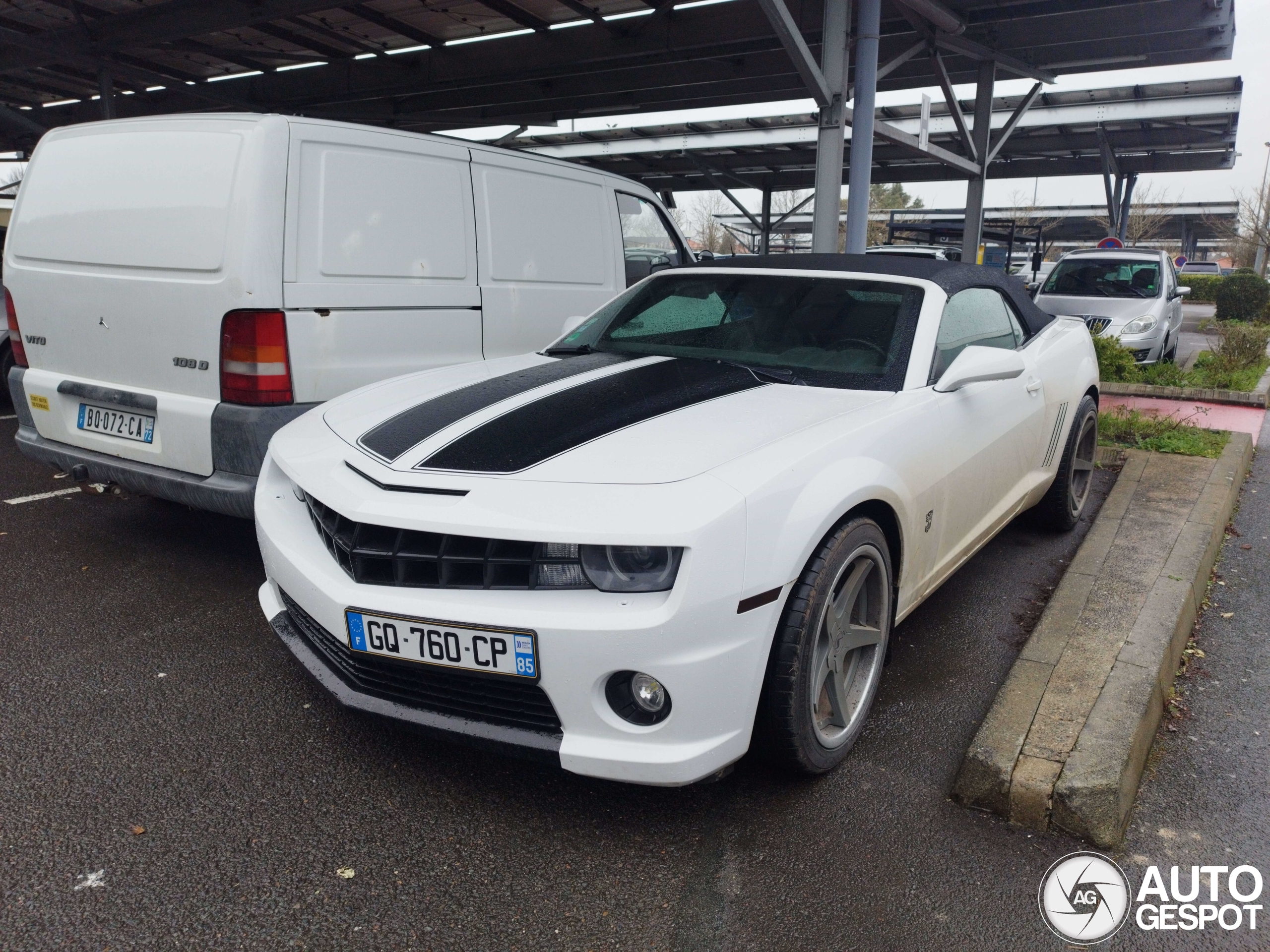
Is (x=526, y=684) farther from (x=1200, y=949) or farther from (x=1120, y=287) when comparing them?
(x=1120, y=287)

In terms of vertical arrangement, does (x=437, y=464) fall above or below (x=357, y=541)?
above

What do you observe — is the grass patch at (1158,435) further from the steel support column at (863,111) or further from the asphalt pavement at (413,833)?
the asphalt pavement at (413,833)

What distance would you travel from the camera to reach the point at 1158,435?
21.6 feet

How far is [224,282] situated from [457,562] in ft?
6.30

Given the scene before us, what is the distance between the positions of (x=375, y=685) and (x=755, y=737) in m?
1.00

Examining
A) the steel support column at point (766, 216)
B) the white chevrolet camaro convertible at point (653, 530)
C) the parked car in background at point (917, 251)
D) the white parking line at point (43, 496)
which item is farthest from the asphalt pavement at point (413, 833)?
the steel support column at point (766, 216)

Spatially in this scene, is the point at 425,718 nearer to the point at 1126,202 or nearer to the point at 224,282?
the point at 224,282

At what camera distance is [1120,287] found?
1191 centimetres

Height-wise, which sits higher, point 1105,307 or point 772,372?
point 772,372

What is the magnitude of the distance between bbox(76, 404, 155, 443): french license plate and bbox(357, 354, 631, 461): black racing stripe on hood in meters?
1.51

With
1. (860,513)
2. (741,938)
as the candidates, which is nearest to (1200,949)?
(741,938)

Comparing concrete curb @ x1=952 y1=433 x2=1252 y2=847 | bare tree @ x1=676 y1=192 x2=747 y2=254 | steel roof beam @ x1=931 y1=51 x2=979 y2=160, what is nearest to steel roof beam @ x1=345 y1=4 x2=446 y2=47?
steel roof beam @ x1=931 y1=51 x2=979 y2=160

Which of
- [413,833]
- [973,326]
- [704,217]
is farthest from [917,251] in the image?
[704,217]

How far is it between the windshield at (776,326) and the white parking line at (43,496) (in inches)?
124
